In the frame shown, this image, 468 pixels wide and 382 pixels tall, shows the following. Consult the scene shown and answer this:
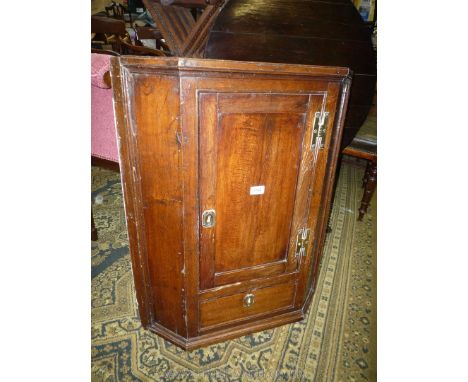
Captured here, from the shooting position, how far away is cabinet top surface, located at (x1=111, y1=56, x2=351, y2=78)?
3.03 ft

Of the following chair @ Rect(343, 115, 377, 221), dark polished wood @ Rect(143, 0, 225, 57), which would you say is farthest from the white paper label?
chair @ Rect(343, 115, 377, 221)

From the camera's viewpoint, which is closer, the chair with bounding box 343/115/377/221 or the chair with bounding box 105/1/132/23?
the chair with bounding box 343/115/377/221

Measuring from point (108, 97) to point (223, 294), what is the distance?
1698 mm

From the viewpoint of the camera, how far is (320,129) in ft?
4.01

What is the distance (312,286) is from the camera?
1802 millimetres

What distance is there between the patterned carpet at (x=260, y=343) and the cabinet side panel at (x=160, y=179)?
0.23 meters

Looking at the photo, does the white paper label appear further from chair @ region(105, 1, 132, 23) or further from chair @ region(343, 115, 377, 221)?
chair @ region(105, 1, 132, 23)

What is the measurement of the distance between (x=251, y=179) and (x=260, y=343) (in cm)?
103

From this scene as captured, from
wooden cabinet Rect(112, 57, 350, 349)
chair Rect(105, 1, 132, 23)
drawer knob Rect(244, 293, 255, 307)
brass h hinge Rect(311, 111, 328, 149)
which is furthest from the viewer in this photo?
chair Rect(105, 1, 132, 23)

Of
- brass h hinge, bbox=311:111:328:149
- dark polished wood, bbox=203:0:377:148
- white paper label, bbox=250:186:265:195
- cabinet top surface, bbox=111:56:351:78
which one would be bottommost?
white paper label, bbox=250:186:265:195

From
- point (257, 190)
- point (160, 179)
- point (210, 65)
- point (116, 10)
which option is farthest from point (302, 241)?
point (116, 10)

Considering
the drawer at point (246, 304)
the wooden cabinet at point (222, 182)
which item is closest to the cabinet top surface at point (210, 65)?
the wooden cabinet at point (222, 182)

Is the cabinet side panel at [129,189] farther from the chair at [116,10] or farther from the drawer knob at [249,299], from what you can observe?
the chair at [116,10]

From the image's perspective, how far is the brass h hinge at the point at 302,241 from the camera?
147cm
